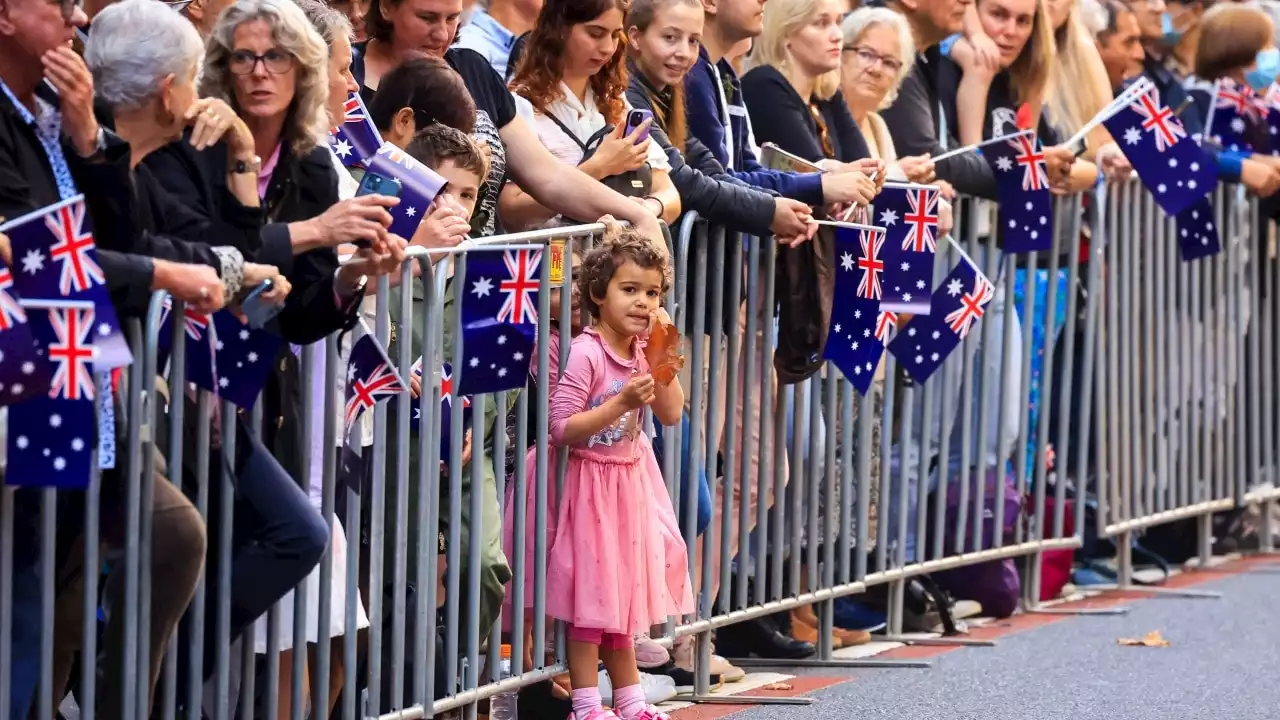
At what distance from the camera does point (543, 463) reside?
6988 millimetres

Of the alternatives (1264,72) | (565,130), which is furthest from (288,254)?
(1264,72)

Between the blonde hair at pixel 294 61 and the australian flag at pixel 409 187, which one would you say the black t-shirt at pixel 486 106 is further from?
the blonde hair at pixel 294 61

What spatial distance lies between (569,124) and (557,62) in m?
0.19

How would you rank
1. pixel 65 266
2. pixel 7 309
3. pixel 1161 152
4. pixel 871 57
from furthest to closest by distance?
pixel 1161 152 < pixel 871 57 < pixel 65 266 < pixel 7 309

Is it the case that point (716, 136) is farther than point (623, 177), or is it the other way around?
point (716, 136)

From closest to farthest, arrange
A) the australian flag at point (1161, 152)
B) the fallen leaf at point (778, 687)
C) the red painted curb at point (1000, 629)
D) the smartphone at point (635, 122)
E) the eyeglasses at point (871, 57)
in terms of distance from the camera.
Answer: the smartphone at point (635, 122) → the red painted curb at point (1000, 629) → the fallen leaf at point (778, 687) → the eyeglasses at point (871, 57) → the australian flag at point (1161, 152)

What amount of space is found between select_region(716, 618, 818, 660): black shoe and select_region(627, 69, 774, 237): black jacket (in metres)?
1.42

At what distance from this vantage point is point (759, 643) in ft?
28.4

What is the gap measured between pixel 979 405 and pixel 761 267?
5.30 ft

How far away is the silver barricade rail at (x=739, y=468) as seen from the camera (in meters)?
5.46

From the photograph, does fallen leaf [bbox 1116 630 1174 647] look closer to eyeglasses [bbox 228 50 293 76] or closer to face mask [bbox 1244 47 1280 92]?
face mask [bbox 1244 47 1280 92]

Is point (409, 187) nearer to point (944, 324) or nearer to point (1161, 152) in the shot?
point (944, 324)

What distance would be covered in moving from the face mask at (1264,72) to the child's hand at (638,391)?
616 cm

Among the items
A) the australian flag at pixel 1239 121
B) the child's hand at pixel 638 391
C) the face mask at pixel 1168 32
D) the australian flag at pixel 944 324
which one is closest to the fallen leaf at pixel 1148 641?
the australian flag at pixel 944 324
